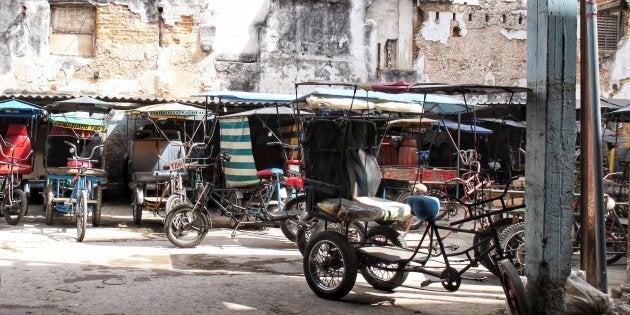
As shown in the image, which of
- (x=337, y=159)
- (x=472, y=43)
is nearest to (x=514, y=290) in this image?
(x=337, y=159)

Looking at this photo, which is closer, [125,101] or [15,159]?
Result: [15,159]

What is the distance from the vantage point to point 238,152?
12.0 metres

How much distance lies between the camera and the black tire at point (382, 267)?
6.34 m

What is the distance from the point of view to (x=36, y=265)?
25.2 feet

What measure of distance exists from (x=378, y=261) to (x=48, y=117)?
8958mm

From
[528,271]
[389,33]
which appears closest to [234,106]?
[389,33]

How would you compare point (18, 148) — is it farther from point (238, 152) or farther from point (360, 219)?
point (360, 219)

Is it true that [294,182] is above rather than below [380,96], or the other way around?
below

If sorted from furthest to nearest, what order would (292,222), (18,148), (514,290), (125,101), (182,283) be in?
1. (125,101)
2. (18,148)
3. (292,222)
4. (182,283)
5. (514,290)

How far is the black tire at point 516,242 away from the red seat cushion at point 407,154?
25.3 feet

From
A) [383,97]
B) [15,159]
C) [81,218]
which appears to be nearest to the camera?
[383,97]

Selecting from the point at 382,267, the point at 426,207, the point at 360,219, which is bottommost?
the point at 382,267

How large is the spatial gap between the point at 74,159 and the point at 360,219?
6.78 metres

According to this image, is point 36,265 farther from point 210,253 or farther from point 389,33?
point 389,33
